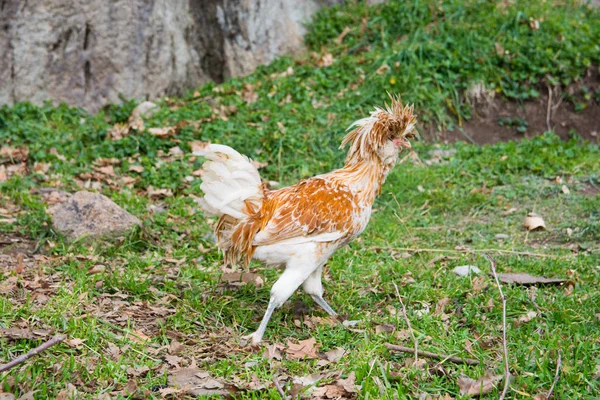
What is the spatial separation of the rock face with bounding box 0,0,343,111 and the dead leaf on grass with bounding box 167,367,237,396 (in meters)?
6.20

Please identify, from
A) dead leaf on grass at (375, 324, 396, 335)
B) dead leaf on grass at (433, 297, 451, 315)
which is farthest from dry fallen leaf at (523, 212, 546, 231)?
dead leaf on grass at (375, 324, 396, 335)

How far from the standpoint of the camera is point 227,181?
188 inches

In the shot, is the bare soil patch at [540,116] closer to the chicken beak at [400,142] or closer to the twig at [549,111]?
the twig at [549,111]

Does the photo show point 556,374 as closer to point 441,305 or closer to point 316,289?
point 441,305

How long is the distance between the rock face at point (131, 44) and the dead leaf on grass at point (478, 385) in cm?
716

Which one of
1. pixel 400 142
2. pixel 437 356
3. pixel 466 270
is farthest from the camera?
pixel 466 270

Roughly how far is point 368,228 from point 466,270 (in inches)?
55.9

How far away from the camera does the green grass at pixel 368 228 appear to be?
446 centimetres

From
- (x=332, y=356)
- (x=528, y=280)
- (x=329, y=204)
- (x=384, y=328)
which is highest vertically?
(x=329, y=204)

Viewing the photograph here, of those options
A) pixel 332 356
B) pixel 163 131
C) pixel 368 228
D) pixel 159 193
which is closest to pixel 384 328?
pixel 332 356

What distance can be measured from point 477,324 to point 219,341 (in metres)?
1.85

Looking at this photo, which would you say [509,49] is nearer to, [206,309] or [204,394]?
[206,309]

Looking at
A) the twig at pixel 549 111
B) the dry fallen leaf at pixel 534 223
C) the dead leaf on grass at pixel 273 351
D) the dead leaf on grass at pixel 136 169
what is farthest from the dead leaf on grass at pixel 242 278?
the twig at pixel 549 111

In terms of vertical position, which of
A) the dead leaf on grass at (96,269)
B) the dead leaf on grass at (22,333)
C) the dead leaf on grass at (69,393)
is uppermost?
the dead leaf on grass at (22,333)
